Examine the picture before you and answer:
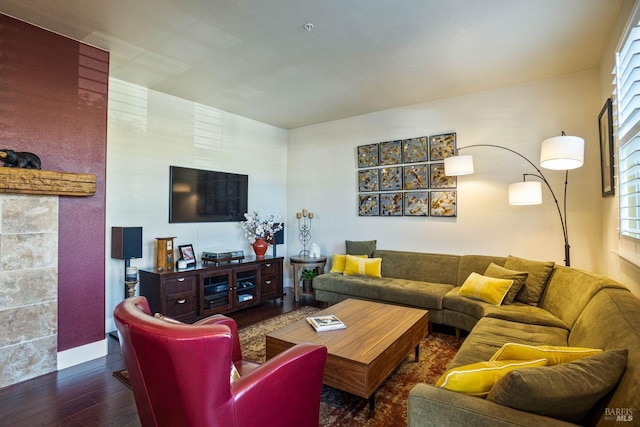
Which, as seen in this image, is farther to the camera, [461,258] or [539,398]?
[461,258]

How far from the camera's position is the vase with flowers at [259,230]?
15.5 ft

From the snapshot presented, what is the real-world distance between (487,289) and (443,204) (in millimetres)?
1378

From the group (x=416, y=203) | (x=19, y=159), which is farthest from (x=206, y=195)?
(x=416, y=203)

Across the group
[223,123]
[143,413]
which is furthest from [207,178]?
[143,413]

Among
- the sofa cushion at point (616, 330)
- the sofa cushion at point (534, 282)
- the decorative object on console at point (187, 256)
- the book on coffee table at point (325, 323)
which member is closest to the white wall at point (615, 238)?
the sofa cushion at point (616, 330)

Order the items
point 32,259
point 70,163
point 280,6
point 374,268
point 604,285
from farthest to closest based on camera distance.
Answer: point 374,268, point 70,163, point 32,259, point 280,6, point 604,285

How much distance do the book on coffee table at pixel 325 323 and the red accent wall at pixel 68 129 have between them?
6.62 feet

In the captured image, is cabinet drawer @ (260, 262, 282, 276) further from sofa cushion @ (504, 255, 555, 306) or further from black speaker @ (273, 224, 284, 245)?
sofa cushion @ (504, 255, 555, 306)

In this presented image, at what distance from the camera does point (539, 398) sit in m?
1.05

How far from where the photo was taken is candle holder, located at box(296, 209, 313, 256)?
17.7 feet

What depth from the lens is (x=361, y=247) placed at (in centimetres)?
463

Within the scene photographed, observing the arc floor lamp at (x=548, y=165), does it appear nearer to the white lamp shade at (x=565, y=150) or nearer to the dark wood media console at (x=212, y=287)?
the white lamp shade at (x=565, y=150)

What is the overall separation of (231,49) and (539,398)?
321 cm

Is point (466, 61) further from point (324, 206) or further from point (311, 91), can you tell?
point (324, 206)
